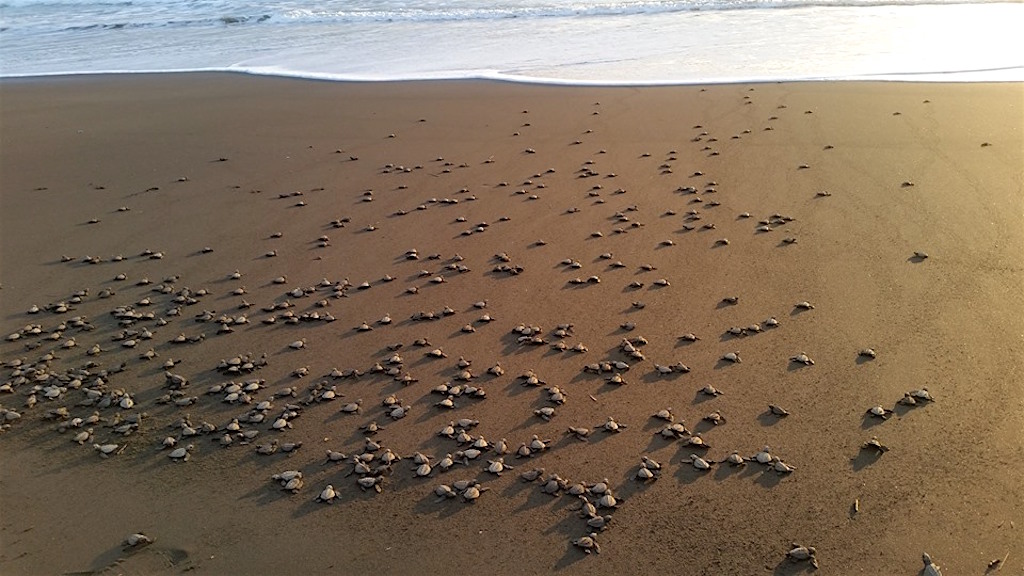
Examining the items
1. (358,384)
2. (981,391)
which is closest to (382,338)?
(358,384)

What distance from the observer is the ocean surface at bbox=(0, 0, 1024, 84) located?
421 inches

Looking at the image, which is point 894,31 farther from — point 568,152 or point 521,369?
point 521,369

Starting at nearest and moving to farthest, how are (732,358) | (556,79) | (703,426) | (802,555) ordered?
(802,555) < (703,426) < (732,358) < (556,79)

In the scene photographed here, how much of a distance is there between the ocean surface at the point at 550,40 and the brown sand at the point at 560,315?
1357mm

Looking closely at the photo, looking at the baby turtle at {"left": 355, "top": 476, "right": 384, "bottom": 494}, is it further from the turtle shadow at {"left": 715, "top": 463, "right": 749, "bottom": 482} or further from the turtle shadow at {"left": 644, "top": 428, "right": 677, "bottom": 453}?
the turtle shadow at {"left": 715, "top": 463, "right": 749, "bottom": 482}

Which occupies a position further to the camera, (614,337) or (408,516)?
(614,337)

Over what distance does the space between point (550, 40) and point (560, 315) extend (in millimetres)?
8674

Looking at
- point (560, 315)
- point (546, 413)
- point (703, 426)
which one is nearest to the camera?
point (703, 426)

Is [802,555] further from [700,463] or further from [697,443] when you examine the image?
[697,443]

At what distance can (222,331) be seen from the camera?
18.3ft

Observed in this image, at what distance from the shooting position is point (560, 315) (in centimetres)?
554

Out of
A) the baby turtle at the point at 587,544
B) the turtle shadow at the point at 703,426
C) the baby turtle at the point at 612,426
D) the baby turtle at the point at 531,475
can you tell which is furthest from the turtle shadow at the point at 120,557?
the turtle shadow at the point at 703,426

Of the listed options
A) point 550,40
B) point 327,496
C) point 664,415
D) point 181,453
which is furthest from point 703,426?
point 550,40

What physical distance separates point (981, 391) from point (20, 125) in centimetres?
1085
